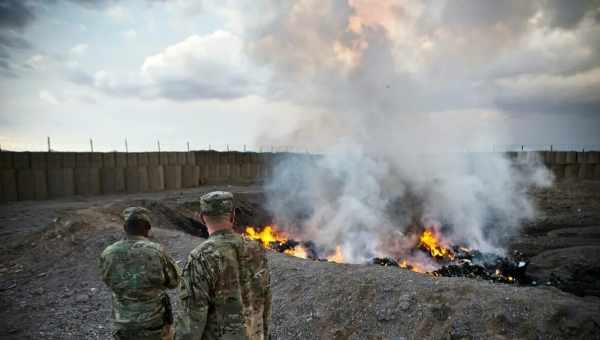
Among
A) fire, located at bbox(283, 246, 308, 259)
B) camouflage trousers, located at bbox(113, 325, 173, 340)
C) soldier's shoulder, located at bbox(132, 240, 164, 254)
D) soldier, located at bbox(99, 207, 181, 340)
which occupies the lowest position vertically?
fire, located at bbox(283, 246, 308, 259)

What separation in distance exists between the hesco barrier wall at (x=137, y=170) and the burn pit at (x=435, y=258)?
26.1ft

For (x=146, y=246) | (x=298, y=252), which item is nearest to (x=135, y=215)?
(x=146, y=246)

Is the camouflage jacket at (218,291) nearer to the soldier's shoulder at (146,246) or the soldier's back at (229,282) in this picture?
the soldier's back at (229,282)

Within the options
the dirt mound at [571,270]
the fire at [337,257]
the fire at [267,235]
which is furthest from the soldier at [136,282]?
the fire at [267,235]

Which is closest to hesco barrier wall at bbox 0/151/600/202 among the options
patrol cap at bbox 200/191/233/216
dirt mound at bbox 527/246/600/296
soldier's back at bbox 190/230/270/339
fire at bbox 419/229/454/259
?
fire at bbox 419/229/454/259

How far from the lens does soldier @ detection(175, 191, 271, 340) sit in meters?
2.38

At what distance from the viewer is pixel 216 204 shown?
2.56 m

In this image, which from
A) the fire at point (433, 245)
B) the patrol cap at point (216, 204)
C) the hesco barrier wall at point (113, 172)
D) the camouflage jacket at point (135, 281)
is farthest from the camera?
the hesco barrier wall at point (113, 172)

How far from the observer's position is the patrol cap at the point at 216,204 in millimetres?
2547

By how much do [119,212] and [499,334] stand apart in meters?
10.0

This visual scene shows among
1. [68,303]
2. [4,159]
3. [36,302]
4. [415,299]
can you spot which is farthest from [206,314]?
[4,159]

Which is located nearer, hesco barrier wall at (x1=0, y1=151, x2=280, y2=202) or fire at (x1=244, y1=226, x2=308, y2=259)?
fire at (x1=244, y1=226, x2=308, y2=259)

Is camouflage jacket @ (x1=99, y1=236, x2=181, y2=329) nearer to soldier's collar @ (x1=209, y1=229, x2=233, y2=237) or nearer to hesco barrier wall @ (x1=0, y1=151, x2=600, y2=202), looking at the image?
soldier's collar @ (x1=209, y1=229, x2=233, y2=237)

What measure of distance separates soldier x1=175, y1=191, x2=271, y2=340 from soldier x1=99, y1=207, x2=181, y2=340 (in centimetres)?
87
